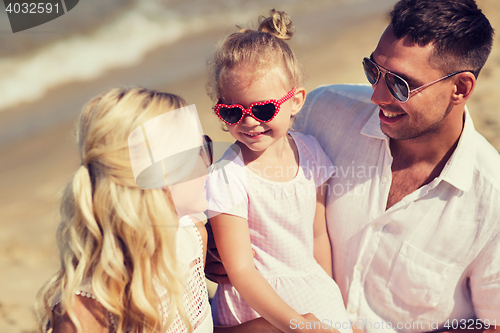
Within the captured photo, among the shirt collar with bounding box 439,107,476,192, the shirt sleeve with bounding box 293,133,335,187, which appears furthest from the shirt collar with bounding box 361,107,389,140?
the shirt collar with bounding box 439,107,476,192

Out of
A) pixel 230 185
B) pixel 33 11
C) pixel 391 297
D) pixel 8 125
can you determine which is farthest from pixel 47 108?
pixel 391 297

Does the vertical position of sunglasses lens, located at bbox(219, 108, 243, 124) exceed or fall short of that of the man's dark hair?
it falls short

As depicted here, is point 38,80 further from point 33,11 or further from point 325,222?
point 325,222

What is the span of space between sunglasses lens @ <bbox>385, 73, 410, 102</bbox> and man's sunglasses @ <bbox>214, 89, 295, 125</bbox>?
2.20ft

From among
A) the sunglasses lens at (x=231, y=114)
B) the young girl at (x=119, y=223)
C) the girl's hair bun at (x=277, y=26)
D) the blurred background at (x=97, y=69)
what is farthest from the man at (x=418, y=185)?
the blurred background at (x=97, y=69)

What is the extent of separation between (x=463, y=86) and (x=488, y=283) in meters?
1.13

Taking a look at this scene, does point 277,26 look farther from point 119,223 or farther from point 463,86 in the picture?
point 119,223

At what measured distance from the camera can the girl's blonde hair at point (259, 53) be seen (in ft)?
6.51

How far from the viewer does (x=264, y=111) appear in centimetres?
199

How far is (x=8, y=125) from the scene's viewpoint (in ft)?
19.8

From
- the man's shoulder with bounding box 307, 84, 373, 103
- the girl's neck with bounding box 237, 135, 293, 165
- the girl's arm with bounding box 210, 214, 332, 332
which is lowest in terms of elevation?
the girl's arm with bounding box 210, 214, 332, 332

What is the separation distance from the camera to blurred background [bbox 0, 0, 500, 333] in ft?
15.3

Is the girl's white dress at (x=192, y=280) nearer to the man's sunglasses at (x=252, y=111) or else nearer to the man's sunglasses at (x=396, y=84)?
the man's sunglasses at (x=252, y=111)

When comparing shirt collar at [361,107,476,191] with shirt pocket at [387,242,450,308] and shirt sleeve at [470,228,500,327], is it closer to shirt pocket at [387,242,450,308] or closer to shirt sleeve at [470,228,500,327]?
shirt sleeve at [470,228,500,327]
